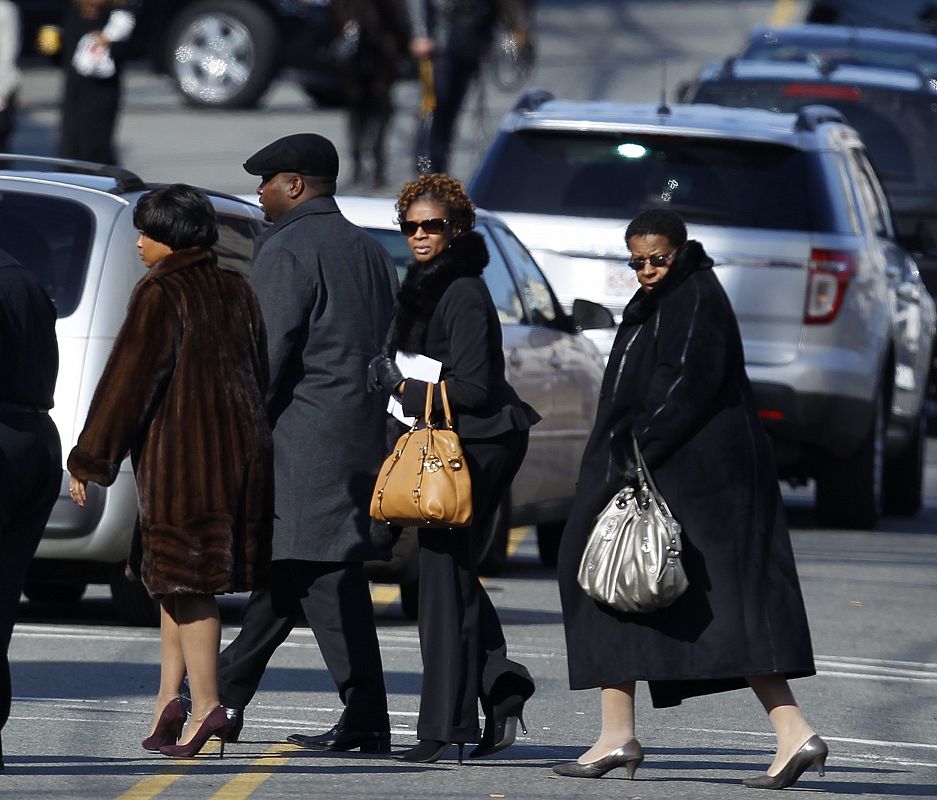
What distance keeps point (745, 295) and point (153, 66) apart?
14.3 m

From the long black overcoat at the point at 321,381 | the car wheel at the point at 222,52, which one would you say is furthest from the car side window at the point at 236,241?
the car wheel at the point at 222,52

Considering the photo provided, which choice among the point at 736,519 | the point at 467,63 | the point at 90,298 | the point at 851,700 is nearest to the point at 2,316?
the point at 736,519

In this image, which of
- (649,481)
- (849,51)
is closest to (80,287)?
(649,481)

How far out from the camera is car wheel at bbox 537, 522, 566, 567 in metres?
13.1

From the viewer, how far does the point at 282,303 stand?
7605 millimetres

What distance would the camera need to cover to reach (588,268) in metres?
13.0

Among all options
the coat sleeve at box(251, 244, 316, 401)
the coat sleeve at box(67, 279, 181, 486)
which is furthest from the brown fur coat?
the coat sleeve at box(251, 244, 316, 401)

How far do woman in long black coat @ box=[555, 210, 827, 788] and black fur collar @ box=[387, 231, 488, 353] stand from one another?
51 cm

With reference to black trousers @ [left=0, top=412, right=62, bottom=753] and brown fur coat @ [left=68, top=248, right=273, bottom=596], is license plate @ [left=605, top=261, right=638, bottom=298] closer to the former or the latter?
brown fur coat @ [left=68, top=248, right=273, bottom=596]

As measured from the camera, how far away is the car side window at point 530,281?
11.8 metres

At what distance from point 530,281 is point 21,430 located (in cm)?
523

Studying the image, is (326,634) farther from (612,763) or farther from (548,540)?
(548,540)

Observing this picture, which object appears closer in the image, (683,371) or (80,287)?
(683,371)

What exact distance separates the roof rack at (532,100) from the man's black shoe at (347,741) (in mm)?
6133
